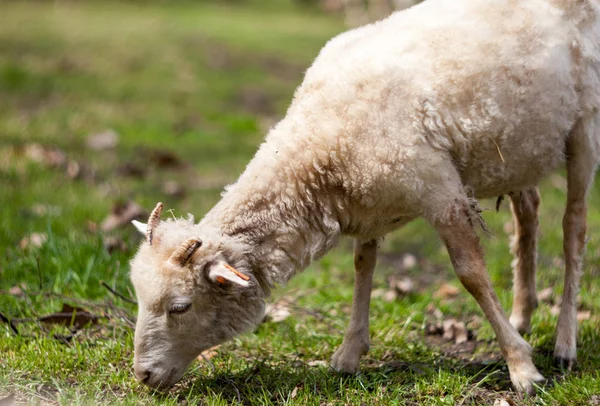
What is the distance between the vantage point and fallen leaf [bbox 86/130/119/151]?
835 centimetres

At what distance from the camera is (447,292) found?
17.2 feet

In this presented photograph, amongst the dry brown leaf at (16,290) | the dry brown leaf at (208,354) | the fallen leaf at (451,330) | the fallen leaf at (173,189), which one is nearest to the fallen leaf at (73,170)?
the fallen leaf at (173,189)

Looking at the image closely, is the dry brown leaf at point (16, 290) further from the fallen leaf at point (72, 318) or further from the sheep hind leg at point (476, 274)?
the sheep hind leg at point (476, 274)

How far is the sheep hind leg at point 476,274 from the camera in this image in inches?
148

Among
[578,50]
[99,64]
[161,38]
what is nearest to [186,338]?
[578,50]

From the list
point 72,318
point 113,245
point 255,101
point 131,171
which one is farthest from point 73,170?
point 255,101

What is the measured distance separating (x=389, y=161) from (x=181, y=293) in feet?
3.65

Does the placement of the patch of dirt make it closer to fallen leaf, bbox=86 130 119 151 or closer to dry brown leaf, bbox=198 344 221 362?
fallen leaf, bbox=86 130 119 151

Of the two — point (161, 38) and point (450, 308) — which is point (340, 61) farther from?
point (161, 38)

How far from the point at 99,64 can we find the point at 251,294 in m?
8.66

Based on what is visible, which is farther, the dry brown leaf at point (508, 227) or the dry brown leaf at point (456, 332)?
the dry brown leaf at point (508, 227)

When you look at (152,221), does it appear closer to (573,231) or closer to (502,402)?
(502,402)

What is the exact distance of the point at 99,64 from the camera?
38.1 feet

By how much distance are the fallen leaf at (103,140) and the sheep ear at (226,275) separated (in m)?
5.12
